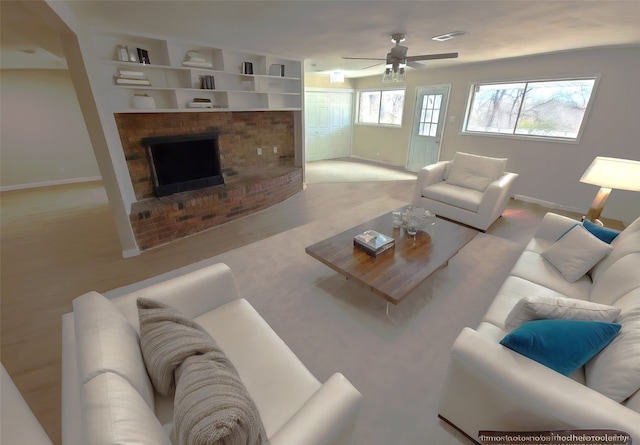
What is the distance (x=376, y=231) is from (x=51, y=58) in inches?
225

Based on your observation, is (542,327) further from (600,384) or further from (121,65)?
(121,65)

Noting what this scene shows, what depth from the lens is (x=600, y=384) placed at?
101cm

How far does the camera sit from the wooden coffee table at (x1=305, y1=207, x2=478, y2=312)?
6.08 feet

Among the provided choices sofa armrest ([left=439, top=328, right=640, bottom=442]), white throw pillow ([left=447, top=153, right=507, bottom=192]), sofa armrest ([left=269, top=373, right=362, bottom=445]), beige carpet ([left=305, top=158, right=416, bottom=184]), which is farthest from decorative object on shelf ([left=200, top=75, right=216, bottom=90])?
sofa armrest ([left=439, top=328, right=640, bottom=442])

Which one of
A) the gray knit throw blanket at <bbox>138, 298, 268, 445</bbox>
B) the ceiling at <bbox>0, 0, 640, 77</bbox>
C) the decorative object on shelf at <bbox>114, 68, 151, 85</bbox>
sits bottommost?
the gray knit throw blanket at <bbox>138, 298, 268, 445</bbox>

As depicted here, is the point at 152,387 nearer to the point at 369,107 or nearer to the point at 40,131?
the point at 40,131

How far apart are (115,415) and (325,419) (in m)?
0.59

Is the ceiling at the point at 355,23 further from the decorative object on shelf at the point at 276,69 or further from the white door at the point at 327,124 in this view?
the white door at the point at 327,124

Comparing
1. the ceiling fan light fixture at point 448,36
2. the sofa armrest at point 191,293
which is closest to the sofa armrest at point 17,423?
the sofa armrest at point 191,293

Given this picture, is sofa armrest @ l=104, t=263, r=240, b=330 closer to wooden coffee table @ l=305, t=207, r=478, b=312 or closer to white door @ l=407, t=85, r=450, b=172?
wooden coffee table @ l=305, t=207, r=478, b=312

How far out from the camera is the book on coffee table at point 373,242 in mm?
2205

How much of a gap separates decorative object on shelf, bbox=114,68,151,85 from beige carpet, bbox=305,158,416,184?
128 inches

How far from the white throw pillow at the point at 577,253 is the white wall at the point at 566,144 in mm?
2888

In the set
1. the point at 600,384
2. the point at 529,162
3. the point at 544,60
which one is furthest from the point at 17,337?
the point at 544,60
